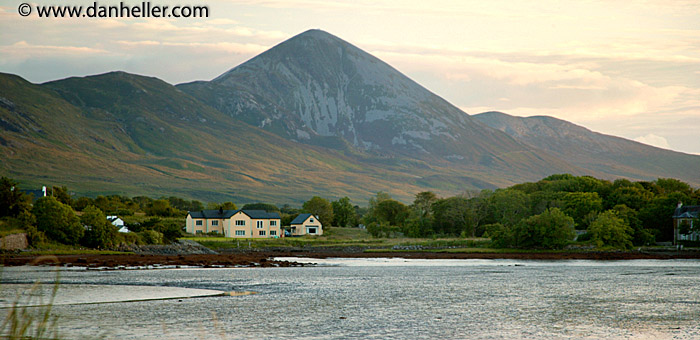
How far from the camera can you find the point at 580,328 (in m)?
24.6

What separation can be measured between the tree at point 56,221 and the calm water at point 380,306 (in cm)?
2291

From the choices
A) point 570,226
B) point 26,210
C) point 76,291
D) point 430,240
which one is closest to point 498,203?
point 430,240

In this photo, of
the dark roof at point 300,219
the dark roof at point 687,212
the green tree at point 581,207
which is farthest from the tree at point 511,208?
the dark roof at point 300,219

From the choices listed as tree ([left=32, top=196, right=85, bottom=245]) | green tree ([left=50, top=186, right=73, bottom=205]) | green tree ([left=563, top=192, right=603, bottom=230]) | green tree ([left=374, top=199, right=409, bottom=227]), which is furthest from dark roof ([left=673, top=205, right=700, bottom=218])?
green tree ([left=50, top=186, right=73, bottom=205])

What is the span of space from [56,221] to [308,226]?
186 feet

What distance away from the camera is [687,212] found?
9181cm

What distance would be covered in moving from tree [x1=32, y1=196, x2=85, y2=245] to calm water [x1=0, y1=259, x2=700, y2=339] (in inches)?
902

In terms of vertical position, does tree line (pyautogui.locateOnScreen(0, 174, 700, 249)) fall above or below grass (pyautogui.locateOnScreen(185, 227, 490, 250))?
above

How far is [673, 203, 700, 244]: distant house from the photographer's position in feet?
293

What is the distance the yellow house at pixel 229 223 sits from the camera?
4464 inches

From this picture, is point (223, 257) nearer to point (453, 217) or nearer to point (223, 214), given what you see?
point (223, 214)

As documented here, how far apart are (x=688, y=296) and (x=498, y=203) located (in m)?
74.8

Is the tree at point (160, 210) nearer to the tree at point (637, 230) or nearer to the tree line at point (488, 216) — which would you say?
the tree line at point (488, 216)

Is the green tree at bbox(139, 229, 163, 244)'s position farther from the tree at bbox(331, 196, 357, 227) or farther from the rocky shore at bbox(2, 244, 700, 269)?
the tree at bbox(331, 196, 357, 227)
